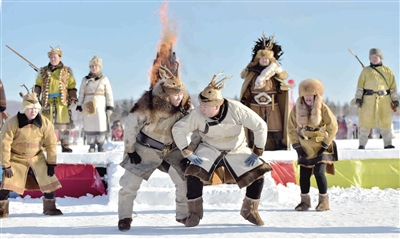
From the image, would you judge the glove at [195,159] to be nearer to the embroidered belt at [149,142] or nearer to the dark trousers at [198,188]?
the dark trousers at [198,188]

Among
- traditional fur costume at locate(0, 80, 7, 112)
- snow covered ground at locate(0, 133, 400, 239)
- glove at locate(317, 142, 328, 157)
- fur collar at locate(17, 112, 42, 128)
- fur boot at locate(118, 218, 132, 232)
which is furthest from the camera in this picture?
traditional fur costume at locate(0, 80, 7, 112)

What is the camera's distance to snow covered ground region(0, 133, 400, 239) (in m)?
4.46

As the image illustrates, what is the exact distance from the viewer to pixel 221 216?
5332 millimetres

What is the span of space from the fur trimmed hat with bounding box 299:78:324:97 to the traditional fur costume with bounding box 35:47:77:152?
151 inches

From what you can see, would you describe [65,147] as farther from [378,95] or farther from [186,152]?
[378,95]

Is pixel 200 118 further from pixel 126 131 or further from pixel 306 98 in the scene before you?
pixel 306 98

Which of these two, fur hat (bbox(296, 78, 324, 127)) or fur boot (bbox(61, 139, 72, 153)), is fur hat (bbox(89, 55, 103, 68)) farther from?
fur hat (bbox(296, 78, 324, 127))

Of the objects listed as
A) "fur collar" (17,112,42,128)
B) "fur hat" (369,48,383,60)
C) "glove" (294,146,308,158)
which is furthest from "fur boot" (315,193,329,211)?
"fur hat" (369,48,383,60)

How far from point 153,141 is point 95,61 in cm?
341

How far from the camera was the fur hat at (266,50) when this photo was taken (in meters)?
7.96

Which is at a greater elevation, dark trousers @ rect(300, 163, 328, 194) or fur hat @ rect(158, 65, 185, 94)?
fur hat @ rect(158, 65, 185, 94)

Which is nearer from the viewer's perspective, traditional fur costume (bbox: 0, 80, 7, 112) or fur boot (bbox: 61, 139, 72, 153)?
traditional fur costume (bbox: 0, 80, 7, 112)

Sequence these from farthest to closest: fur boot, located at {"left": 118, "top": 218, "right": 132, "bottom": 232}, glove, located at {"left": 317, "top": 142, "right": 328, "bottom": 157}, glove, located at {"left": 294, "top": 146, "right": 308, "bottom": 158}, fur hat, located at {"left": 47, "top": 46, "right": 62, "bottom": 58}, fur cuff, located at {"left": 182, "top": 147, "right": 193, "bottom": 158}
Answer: fur hat, located at {"left": 47, "top": 46, "right": 62, "bottom": 58} < glove, located at {"left": 294, "top": 146, "right": 308, "bottom": 158} < glove, located at {"left": 317, "top": 142, "right": 328, "bottom": 157} < fur cuff, located at {"left": 182, "top": 147, "right": 193, "bottom": 158} < fur boot, located at {"left": 118, "top": 218, "right": 132, "bottom": 232}

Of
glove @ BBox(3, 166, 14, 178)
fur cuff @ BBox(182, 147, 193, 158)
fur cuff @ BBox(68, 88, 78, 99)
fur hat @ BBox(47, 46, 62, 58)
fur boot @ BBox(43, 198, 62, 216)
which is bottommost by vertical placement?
fur boot @ BBox(43, 198, 62, 216)
